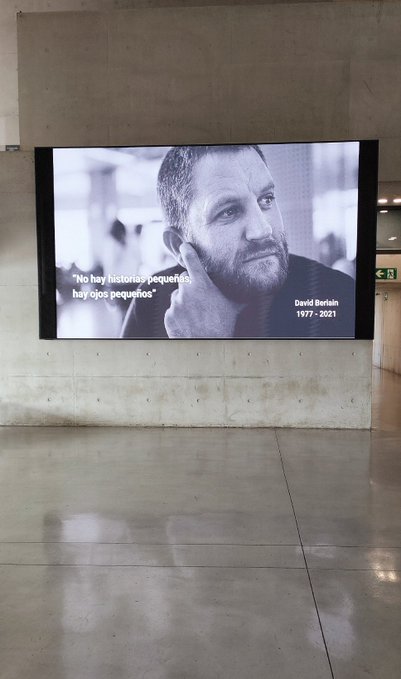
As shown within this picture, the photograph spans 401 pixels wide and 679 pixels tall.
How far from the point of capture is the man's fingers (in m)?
6.09

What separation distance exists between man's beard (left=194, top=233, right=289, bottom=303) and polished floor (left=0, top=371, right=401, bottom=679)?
190 cm

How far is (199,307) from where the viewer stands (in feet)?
20.2

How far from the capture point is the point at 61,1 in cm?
738

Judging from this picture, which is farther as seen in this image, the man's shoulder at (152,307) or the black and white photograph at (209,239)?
the man's shoulder at (152,307)

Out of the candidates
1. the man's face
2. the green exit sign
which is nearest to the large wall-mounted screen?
the man's face

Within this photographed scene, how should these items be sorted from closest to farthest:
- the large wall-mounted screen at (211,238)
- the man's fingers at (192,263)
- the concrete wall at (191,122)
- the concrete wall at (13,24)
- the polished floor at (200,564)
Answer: the polished floor at (200,564) → the large wall-mounted screen at (211,238) → the man's fingers at (192,263) → the concrete wall at (191,122) → the concrete wall at (13,24)

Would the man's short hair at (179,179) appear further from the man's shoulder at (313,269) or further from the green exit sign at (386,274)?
the green exit sign at (386,274)

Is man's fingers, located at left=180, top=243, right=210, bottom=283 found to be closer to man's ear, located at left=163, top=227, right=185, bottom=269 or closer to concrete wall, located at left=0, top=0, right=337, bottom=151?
man's ear, located at left=163, top=227, right=185, bottom=269

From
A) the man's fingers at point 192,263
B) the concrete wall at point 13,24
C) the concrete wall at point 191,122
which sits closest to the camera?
the man's fingers at point 192,263

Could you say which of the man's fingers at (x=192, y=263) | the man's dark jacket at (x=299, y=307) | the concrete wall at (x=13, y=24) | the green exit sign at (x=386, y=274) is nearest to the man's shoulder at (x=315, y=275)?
the man's dark jacket at (x=299, y=307)

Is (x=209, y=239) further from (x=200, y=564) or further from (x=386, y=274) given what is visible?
(x=386, y=274)

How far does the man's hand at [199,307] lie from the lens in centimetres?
611

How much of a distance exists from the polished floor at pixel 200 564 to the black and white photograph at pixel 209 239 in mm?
1658

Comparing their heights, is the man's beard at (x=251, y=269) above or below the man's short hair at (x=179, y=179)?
below
